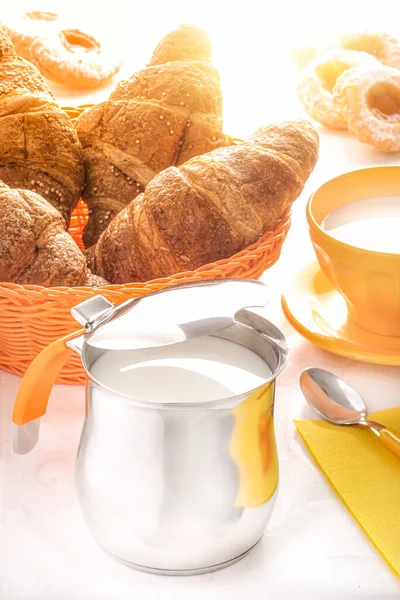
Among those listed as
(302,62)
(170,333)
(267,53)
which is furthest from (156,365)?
(267,53)

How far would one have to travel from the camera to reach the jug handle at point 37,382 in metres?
0.68

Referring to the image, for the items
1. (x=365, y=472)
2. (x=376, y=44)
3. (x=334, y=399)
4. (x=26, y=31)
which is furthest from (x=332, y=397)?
(x=26, y=31)

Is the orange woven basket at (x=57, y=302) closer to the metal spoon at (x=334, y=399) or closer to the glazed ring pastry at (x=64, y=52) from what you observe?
the metal spoon at (x=334, y=399)

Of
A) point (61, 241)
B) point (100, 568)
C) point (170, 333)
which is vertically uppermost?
point (170, 333)

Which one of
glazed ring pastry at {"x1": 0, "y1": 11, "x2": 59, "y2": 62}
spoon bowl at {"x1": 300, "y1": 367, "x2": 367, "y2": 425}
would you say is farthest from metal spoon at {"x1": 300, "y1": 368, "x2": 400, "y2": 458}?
glazed ring pastry at {"x1": 0, "y1": 11, "x2": 59, "y2": 62}

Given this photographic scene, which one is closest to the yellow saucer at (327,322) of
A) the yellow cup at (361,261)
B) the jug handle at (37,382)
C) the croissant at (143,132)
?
the yellow cup at (361,261)

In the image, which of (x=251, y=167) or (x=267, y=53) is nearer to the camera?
(x=251, y=167)

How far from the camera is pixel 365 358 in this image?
3.07 ft

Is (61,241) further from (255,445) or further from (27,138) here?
(255,445)

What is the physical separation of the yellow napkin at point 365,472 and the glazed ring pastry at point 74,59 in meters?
1.12

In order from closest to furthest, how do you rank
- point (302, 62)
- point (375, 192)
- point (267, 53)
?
point (375, 192)
point (302, 62)
point (267, 53)

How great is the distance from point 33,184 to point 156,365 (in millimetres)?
529

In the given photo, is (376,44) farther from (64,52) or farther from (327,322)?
(327,322)

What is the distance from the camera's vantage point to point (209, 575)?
689 millimetres
